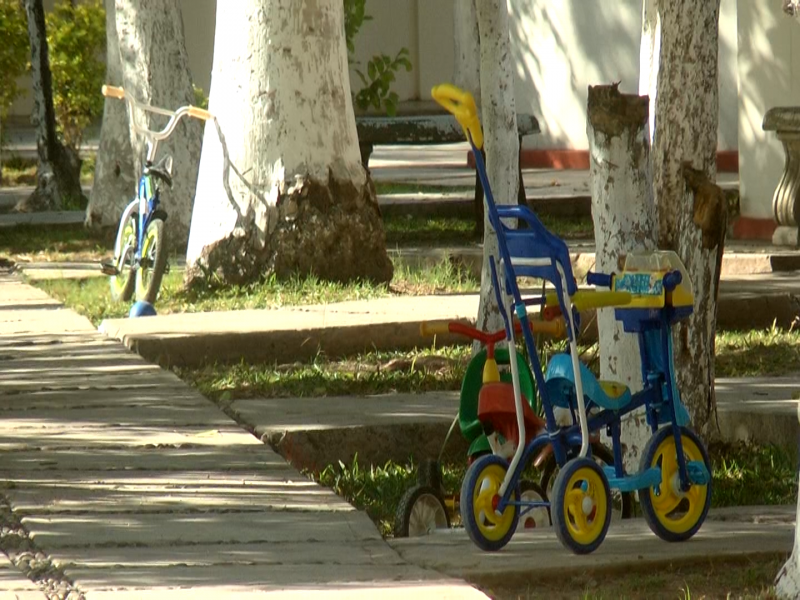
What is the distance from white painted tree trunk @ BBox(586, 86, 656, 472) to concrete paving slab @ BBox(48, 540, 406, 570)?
1376 mm

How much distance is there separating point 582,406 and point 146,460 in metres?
1.80

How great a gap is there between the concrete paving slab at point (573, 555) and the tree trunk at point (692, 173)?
1.10 meters

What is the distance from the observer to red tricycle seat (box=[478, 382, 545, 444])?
479cm

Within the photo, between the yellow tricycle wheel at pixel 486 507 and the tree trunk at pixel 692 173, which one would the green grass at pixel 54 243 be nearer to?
the tree trunk at pixel 692 173

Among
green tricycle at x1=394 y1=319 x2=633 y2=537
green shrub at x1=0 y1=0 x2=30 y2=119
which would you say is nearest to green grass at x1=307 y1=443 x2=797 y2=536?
green tricycle at x1=394 y1=319 x2=633 y2=537

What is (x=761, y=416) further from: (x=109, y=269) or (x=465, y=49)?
(x=465, y=49)

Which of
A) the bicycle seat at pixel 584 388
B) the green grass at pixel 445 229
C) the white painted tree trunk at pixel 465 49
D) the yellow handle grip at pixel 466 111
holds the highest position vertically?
the white painted tree trunk at pixel 465 49

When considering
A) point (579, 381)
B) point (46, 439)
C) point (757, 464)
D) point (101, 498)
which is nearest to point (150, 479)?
point (101, 498)

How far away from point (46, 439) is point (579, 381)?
2294 mm

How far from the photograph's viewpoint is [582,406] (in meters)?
4.50

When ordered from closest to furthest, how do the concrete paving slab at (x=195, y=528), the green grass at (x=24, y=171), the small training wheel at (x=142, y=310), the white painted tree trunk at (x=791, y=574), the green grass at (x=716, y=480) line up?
the white painted tree trunk at (x=791, y=574)
the concrete paving slab at (x=195, y=528)
the green grass at (x=716, y=480)
the small training wheel at (x=142, y=310)
the green grass at (x=24, y=171)

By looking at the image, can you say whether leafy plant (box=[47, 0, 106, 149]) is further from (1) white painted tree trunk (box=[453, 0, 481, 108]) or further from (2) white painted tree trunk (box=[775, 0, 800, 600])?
(2) white painted tree trunk (box=[775, 0, 800, 600])

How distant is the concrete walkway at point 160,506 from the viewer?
418 cm

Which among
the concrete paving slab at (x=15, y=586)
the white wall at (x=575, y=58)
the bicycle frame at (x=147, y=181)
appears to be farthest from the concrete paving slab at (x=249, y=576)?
the white wall at (x=575, y=58)
